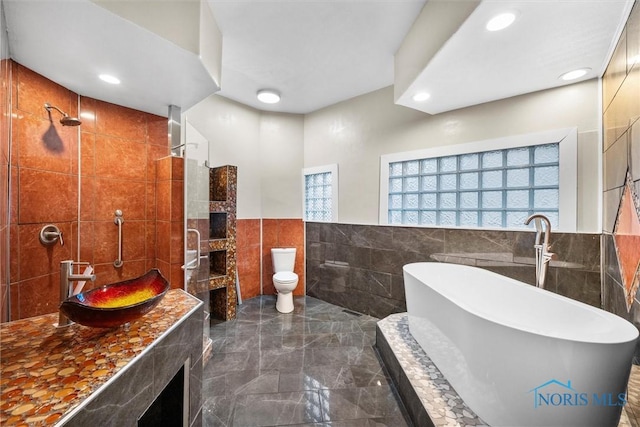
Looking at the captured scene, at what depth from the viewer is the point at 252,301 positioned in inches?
139

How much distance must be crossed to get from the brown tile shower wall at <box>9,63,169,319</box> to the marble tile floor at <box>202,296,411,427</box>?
1277 millimetres

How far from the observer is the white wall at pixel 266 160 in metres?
3.50

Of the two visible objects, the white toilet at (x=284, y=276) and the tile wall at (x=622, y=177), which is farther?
the white toilet at (x=284, y=276)

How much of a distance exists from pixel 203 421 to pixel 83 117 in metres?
2.56

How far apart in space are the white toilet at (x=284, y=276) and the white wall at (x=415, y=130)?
0.88 m

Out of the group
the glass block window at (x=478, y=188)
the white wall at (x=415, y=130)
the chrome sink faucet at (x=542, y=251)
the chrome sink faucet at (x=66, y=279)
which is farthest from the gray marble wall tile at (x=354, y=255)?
the chrome sink faucet at (x=66, y=279)

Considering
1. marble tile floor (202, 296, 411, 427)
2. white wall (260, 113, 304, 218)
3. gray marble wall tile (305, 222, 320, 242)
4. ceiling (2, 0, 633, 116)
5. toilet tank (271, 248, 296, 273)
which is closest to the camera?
ceiling (2, 0, 633, 116)

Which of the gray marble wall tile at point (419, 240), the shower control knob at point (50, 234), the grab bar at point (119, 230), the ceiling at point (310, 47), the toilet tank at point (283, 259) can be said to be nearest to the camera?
the ceiling at point (310, 47)

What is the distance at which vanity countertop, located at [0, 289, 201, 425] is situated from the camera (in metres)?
0.66

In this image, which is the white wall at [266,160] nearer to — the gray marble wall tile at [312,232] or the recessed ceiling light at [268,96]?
the gray marble wall tile at [312,232]

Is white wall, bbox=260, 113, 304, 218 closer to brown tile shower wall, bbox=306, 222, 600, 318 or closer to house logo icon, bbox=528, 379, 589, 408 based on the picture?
brown tile shower wall, bbox=306, 222, 600, 318

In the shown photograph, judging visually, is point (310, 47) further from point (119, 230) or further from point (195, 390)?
point (195, 390)

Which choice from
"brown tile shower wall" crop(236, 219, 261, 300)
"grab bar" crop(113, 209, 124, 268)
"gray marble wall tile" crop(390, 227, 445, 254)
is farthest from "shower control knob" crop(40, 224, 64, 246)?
"gray marble wall tile" crop(390, 227, 445, 254)

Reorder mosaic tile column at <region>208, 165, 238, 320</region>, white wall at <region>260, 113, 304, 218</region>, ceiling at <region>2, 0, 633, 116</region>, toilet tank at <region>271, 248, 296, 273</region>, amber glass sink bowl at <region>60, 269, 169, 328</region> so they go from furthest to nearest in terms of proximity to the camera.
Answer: white wall at <region>260, 113, 304, 218</region>
toilet tank at <region>271, 248, 296, 273</region>
mosaic tile column at <region>208, 165, 238, 320</region>
ceiling at <region>2, 0, 633, 116</region>
amber glass sink bowl at <region>60, 269, 169, 328</region>
